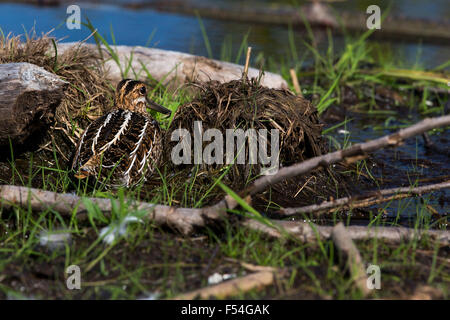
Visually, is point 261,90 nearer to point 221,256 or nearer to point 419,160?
point 419,160

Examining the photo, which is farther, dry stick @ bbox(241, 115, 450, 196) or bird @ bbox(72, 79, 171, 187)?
bird @ bbox(72, 79, 171, 187)

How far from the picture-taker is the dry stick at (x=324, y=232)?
3.79 m

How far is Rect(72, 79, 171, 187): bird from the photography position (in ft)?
15.4

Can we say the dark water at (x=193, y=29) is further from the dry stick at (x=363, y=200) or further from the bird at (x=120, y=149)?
the dry stick at (x=363, y=200)

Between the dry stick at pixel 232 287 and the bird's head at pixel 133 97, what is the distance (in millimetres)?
2569

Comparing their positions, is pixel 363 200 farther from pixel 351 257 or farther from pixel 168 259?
pixel 168 259

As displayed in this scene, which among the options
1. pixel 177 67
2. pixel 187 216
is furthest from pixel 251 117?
pixel 177 67

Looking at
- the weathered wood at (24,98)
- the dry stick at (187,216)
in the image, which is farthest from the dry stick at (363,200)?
the weathered wood at (24,98)

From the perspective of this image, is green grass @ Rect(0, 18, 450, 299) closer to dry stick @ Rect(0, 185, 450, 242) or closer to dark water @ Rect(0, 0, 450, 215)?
dry stick @ Rect(0, 185, 450, 242)

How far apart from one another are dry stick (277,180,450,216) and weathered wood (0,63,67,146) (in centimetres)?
204

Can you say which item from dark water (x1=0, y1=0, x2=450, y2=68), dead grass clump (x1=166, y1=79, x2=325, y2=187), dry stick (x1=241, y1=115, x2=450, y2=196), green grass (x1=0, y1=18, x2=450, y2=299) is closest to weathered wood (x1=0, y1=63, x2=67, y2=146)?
green grass (x1=0, y1=18, x2=450, y2=299)

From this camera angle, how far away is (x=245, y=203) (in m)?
3.71

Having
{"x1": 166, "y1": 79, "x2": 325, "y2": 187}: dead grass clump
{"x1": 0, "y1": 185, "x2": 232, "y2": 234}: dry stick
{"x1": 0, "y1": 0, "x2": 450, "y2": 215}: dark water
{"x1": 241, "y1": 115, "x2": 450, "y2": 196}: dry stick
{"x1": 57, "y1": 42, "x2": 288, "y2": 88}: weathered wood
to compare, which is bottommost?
{"x1": 0, "y1": 185, "x2": 232, "y2": 234}: dry stick
